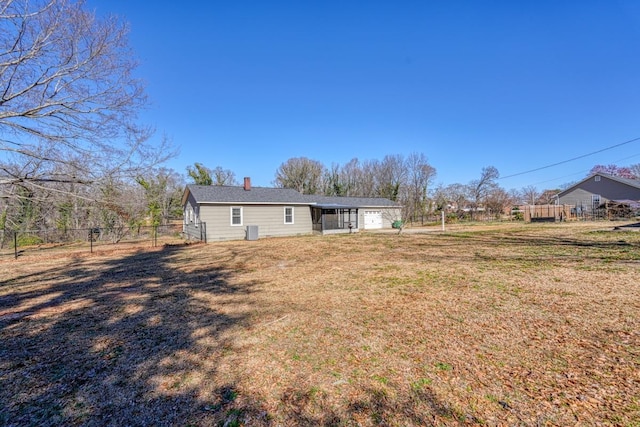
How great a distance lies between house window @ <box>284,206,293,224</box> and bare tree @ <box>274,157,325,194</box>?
17358 mm

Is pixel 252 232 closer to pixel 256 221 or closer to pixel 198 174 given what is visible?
pixel 256 221

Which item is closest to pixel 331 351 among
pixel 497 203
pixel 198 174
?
pixel 198 174

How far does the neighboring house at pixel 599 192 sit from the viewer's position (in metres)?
27.9

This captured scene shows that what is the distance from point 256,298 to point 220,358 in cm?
223

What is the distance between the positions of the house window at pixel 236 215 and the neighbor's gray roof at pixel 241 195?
0.51 meters

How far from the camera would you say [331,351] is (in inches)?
125

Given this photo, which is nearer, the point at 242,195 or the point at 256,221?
the point at 256,221

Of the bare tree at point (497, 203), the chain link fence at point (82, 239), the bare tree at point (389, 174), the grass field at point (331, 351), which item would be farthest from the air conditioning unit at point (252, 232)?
the bare tree at point (497, 203)

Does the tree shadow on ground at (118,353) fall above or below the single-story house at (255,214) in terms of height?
below

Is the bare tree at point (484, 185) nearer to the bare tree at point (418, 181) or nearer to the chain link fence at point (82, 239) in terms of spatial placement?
the bare tree at point (418, 181)

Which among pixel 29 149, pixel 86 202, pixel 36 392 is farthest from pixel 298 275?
pixel 29 149

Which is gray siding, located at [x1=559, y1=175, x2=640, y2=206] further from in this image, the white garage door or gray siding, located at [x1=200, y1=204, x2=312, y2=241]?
gray siding, located at [x1=200, y1=204, x2=312, y2=241]

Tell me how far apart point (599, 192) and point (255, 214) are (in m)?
35.4

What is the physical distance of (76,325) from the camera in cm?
415
